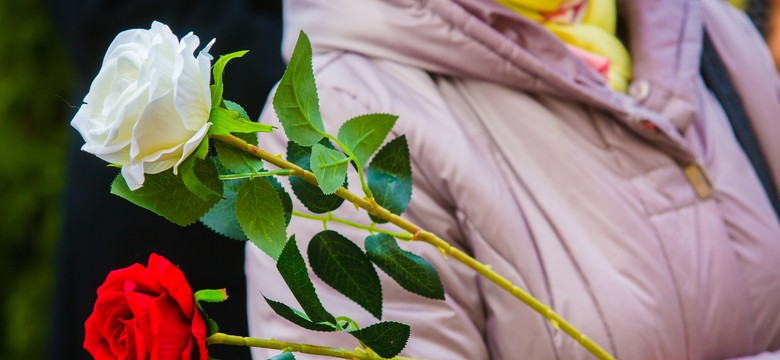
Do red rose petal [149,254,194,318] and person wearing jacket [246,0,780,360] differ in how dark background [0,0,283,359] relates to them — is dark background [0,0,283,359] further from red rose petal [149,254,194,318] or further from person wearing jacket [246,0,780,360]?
red rose petal [149,254,194,318]

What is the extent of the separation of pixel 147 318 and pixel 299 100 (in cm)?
15

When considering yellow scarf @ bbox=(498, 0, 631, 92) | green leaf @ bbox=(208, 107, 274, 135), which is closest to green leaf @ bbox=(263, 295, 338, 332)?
green leaf @ bbox=(208, 107, 274, 135)

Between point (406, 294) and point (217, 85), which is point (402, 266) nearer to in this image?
point (217, 85)

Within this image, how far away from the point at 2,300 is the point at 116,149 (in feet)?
9.42

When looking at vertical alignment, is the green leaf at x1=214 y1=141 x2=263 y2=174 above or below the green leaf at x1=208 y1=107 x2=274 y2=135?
below

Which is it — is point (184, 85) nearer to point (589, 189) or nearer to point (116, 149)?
point (116, 149)

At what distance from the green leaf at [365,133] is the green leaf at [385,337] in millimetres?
107

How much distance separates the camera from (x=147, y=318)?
21.5 inches

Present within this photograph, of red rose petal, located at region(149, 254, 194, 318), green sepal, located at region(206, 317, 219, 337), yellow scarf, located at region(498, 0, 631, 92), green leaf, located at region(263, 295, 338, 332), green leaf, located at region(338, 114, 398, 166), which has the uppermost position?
green leaf, located at region(338, 114, 398, 166)

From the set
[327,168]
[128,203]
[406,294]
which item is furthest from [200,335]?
[128,203]

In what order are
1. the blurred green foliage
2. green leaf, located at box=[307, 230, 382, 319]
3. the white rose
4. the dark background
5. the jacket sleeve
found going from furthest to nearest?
the blurred green foliage
the dark background
the jacket sleeve
green leaf, located at box=[307, 230, 382, 319]
the white rose

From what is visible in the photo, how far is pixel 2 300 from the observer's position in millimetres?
3162

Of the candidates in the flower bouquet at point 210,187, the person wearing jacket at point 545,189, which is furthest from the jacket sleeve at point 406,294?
the flower bouquet at point 210,187

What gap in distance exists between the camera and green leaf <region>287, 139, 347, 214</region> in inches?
24.3
